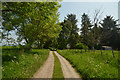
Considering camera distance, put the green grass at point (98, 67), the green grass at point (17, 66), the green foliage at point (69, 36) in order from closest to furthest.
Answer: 1. the green grass at point (17, 66)
2. the green grass at point (98, 67)
3. the green foliage at point (69, 36)

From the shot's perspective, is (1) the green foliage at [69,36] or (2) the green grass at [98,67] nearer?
(2) the green grass at [98,67]

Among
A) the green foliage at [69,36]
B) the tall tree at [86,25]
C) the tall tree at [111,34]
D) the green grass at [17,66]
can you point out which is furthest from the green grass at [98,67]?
the tall tree at [111,34]

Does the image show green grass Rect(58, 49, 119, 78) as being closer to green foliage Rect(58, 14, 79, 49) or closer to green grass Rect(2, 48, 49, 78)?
green grass Rect(2, 48, 49, 78)

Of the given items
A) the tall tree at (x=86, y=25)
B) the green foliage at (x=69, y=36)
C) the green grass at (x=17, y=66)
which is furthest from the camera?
the green foliage at (x=69, y=36)

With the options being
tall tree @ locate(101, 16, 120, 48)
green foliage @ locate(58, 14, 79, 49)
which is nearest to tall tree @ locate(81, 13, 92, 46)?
green foliage @ locate(58, 14, 79, 49)

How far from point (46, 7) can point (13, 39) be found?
407 cm

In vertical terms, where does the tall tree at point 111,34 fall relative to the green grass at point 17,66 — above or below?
above

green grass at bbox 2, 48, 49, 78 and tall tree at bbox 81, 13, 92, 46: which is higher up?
tall tree at bbox 81, 13, 92, 46

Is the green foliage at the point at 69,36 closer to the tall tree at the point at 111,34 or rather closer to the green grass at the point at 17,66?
the tall tree at the point at 111,34

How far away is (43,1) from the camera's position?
873 cm

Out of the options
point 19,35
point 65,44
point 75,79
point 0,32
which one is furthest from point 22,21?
point 65,44

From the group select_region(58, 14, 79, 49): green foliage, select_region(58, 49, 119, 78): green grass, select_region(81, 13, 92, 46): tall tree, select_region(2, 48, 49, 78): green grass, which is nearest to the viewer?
select_region(2, 48, 49, 78): green grass

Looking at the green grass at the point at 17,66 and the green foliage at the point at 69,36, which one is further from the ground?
the green foliage at the point at 69,36

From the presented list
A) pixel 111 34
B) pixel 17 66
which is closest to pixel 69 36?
pixel 111 34
